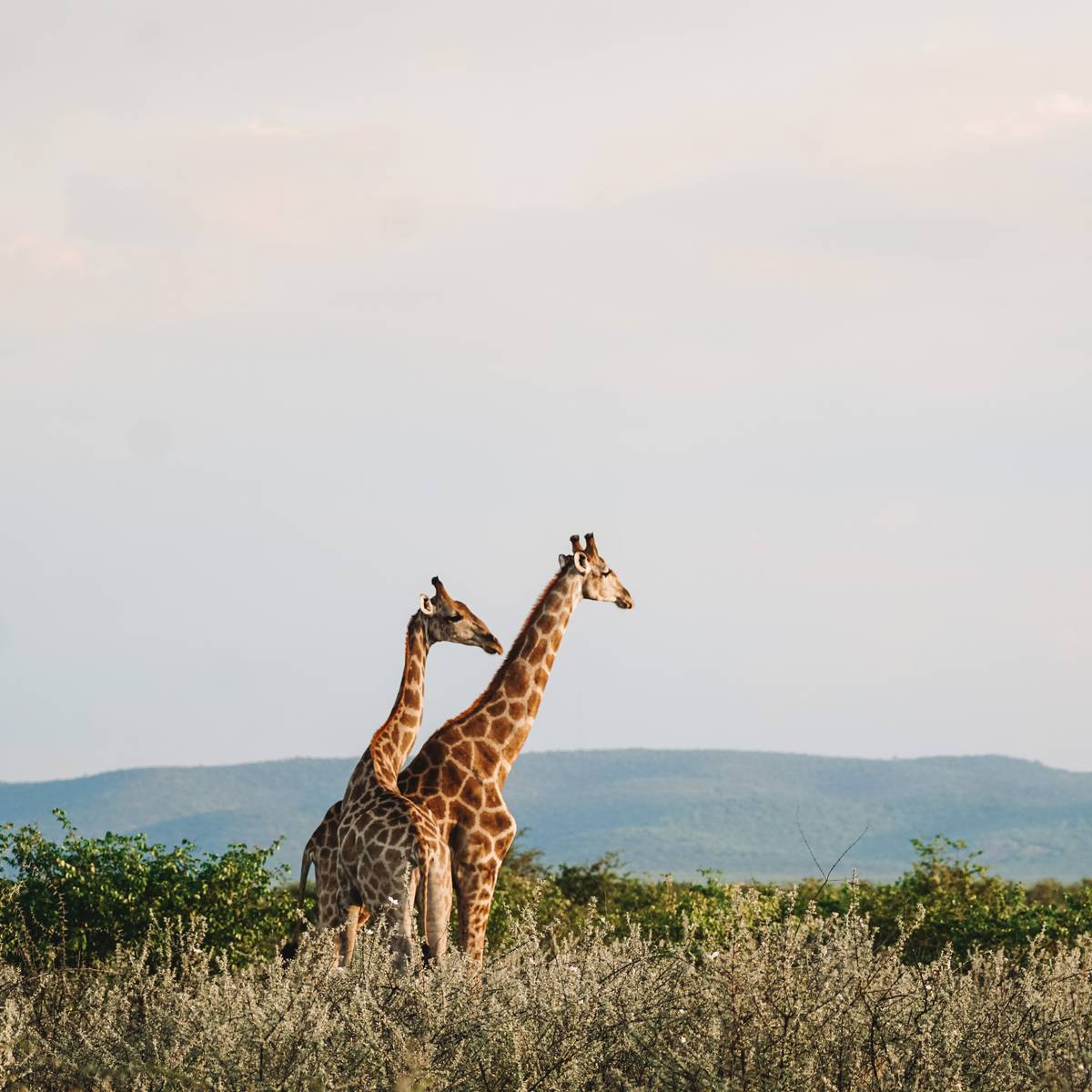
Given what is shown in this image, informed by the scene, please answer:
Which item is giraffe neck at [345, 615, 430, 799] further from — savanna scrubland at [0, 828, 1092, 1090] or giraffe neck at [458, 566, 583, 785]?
savanna scrubland at [0, 828, 1092, 1090]

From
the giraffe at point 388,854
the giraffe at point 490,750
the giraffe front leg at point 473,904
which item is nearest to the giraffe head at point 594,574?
the giraffe at point 490,750

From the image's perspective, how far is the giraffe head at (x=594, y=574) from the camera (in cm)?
1326

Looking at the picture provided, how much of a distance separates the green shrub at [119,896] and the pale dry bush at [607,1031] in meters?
5.55

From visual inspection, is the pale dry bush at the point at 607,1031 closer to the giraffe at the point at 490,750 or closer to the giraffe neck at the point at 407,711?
the giraffe at the point at 490,750

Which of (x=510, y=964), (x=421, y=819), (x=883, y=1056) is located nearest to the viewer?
(x=883, y=1056)

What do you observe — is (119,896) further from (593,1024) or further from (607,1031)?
(607,1031)

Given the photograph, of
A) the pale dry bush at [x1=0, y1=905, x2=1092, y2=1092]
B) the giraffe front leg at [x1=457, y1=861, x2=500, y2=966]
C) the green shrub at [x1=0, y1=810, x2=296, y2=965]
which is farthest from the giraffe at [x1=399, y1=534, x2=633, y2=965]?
the green shrub at [x1=0, y1=810, x2=296, y2=965]

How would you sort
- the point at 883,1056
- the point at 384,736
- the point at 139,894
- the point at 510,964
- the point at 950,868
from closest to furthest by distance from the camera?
the point at 883,1056
the point at 510,964
the point at 384,736
the point at 139,894
the point at 950,868

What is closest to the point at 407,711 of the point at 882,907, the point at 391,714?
the point at 391,714

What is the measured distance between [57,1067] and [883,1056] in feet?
14.0

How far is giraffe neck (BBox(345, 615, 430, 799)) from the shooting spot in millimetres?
12414

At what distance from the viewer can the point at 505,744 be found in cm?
1259

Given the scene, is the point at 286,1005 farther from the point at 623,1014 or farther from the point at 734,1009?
the point at 734,1009

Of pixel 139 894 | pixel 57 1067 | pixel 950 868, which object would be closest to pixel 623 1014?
pixel 57 1067
